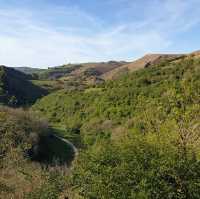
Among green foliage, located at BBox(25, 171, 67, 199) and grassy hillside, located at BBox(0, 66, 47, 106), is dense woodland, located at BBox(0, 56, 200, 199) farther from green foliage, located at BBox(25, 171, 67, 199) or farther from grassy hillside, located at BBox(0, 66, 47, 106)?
grassy hillside, located at BBox(0, 66, 47, 106)

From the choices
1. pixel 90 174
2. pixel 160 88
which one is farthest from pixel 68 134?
pixel 90 174

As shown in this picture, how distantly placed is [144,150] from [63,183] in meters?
11.2

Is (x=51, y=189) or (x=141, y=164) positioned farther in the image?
(x=51, y=189)

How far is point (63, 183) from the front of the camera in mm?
31938

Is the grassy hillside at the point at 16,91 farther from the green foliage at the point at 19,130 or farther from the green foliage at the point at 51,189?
the green foliage at the point at 51,189

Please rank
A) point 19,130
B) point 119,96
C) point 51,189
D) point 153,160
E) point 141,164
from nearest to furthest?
point 153,160 < point 141,164 < point 51,189 < point 19,130 < point 119,96

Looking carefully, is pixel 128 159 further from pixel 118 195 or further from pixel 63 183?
pixel 63 183

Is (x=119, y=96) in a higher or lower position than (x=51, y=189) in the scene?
higher

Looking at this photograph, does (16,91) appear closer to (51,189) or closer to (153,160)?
(51,189)

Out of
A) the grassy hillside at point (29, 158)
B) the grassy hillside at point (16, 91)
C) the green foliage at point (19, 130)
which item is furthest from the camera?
the grassy hillside at point (16, 91)

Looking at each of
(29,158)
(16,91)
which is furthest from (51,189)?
(16,91)

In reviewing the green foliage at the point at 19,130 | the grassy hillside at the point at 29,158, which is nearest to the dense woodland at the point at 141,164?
the grassy hillside at the point at 29,158

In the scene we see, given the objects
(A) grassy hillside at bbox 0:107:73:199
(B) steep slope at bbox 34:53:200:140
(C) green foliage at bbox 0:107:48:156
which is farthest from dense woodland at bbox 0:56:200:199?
(B) steep slope at bbox 34:53:200:140

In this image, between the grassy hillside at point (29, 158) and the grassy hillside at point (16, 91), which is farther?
the grassy hillside at point (16, 91)
